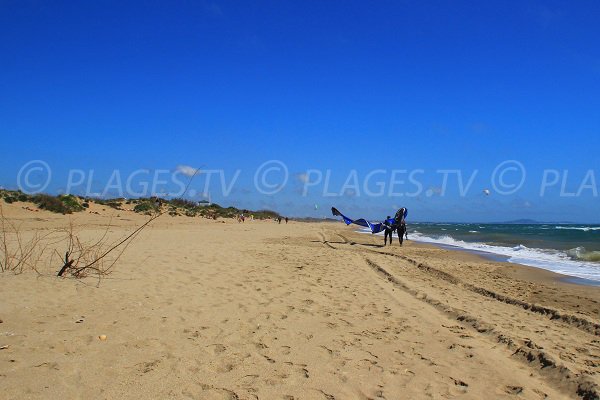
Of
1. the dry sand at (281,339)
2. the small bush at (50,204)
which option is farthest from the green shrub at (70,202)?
the dry sand at (281,339)

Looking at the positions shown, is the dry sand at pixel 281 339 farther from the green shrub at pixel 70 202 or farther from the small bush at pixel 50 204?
the green shrub at pixel 70 202

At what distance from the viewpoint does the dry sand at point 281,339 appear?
3686 mm

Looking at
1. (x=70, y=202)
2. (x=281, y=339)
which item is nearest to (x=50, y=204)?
(x=70, y=202)

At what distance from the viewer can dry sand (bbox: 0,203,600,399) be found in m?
3.69

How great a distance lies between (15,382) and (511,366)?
4580mm

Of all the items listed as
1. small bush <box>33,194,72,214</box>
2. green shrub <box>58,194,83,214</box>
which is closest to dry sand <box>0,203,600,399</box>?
small bush <box>33,194,72,214</box>

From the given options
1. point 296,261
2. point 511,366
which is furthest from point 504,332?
point 296,261

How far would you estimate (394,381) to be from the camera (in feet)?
12.8

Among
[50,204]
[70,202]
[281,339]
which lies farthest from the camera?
[70,202]

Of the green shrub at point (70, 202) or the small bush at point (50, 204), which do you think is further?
the green shrub at point (70, 202)

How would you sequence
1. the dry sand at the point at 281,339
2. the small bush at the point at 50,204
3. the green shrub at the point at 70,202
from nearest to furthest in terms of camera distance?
the dry sand at the point at 281,339 < the small bush at the point at 50,204 < the green shrub at the point at 70,202

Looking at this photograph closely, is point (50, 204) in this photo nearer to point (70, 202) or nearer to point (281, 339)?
point (70, 202)

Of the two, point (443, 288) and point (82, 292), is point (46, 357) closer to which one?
point (82, 292)

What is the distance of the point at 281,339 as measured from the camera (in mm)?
4977
